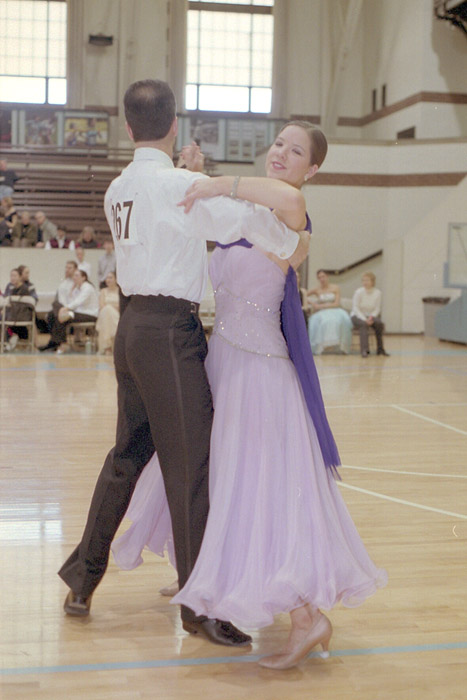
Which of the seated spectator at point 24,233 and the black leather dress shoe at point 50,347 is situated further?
the seated spectator at point 24,233

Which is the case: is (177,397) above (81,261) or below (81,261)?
below

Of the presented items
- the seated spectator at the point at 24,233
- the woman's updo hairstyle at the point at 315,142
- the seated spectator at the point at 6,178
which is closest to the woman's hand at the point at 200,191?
the woman's updo hairstyle at the point at 315,142

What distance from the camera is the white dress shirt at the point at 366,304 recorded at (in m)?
12.9

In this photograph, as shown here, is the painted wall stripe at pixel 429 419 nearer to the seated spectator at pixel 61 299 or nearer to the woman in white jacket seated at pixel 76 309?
the woman in white jacket seated at pixel 76 309

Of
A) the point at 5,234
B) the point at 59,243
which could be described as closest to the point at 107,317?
the point at 59,243

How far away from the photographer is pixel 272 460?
2.58 metres

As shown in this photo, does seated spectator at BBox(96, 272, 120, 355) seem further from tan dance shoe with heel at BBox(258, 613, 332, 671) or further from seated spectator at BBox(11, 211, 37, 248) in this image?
tan dance shoe with heel at BBox(258, 613, 332, 671)

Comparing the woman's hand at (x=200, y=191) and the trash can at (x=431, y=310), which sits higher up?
the woman's hand at (x=200, y=191)

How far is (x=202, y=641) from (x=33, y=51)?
1975 centimetres

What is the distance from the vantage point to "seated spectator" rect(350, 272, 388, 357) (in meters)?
12.6

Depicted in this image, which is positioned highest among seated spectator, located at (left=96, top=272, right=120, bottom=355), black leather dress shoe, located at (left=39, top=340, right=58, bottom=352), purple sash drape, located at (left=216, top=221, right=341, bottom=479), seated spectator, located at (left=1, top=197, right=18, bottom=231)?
seated spectator, located at (left=1, top=197, right=18, bottom=231)

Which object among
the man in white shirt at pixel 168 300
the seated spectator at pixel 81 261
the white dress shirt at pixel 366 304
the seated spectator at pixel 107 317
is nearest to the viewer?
the man in white shirt at pixel 168 300

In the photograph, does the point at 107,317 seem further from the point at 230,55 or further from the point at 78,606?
the point at 230,55

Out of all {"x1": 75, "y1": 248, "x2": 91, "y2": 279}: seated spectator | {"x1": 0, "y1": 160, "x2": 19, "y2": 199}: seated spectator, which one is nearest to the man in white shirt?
{"x1": 75, "y1": 248, "x2": 91, "y2": 279}: seated spectator
